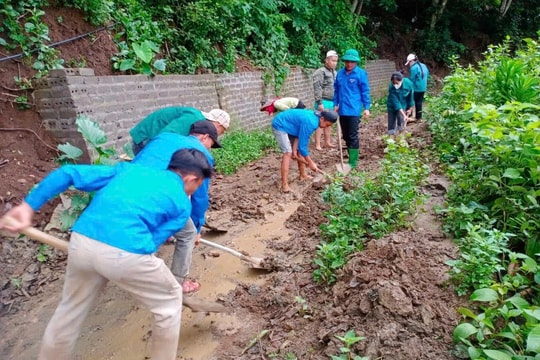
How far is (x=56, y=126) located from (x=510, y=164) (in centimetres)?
477

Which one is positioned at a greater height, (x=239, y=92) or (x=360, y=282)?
→ (x=239, y=92)

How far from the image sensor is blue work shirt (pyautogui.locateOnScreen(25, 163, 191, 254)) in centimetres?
193

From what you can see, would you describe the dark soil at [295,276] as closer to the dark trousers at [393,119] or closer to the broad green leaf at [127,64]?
the broad green leaf at [127,64]

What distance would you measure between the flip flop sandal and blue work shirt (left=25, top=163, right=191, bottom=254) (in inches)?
55.2

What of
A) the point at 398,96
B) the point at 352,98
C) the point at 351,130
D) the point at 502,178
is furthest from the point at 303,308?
the point at 398,96

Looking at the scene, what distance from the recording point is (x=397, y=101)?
23.7 feet

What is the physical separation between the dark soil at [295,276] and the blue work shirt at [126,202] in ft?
3.68

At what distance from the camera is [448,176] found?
4387 millimetres

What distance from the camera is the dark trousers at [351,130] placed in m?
6.02

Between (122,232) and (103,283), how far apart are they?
0.48 meters

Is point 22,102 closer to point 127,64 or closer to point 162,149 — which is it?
point 127,64

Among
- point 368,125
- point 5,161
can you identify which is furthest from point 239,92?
point 5,161

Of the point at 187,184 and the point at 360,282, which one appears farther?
the point at 360,282

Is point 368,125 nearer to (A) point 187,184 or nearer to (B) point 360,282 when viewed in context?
(B) point 360,282
